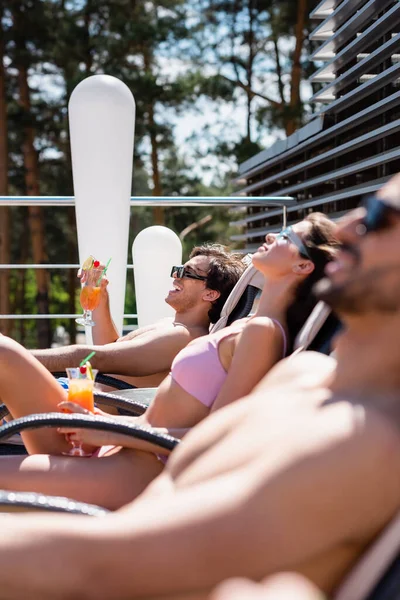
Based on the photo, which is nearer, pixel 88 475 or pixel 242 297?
pixel 88 475

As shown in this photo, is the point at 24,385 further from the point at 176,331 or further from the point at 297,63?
the point at 297,63

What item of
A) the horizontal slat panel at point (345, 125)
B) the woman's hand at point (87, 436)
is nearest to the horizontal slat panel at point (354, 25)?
the horizontal slat panel at point (345, 125)

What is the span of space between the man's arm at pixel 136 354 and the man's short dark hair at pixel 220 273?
0.62 ft

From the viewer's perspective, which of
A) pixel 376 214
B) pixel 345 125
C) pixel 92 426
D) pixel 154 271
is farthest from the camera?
pixel 345 125

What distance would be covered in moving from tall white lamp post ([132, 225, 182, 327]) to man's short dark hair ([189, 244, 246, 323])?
1.91 meters

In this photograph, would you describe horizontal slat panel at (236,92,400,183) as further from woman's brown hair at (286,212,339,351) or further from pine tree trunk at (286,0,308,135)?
pine tree trunk at (286,0,308,135)

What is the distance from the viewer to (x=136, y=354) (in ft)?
11.1

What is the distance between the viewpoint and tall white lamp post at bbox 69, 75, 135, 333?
490 centimetres

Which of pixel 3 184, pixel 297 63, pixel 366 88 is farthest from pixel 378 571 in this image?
pixel 297 63

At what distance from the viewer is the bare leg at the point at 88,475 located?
202 cm

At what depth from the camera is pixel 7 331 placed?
19.2 m

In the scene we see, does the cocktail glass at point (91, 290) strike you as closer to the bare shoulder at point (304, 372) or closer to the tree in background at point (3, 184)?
the bare shoulder at point (304, 372)

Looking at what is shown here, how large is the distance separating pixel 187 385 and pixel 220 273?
1313mm

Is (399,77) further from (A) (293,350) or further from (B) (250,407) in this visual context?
(B) (250,407)
